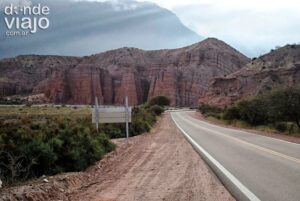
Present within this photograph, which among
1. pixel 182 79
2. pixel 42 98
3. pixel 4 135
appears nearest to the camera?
pixel 4 135

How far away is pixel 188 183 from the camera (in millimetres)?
11477

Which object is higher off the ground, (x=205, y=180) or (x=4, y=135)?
(x=4, y=135)

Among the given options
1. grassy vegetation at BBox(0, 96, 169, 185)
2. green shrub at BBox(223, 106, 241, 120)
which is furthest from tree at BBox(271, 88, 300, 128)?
grassy vegetation at BBox(0, 96, 169, 185)

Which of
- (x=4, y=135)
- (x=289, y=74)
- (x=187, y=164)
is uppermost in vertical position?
(x=289, y=74)

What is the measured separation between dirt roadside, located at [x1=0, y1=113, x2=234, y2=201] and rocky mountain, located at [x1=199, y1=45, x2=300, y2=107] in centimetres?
8141

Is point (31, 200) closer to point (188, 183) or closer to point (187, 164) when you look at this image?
point (188, 183)

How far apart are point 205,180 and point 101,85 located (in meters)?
182

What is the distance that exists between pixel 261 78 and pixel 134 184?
9997cm

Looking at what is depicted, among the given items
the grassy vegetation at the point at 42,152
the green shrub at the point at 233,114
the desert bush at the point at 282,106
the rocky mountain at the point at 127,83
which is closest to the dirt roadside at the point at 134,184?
the grassy vegetation at the point at 42,152

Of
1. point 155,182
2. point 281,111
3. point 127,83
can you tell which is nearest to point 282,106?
point 281,111

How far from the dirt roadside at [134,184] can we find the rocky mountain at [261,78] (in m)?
81.4

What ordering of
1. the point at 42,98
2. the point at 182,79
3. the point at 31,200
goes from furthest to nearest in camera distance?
the point at 182,79, the point at 42,98, the point at 31,200

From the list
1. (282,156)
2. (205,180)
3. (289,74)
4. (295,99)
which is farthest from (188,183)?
(289,74)

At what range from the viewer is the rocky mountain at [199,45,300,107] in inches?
3962
